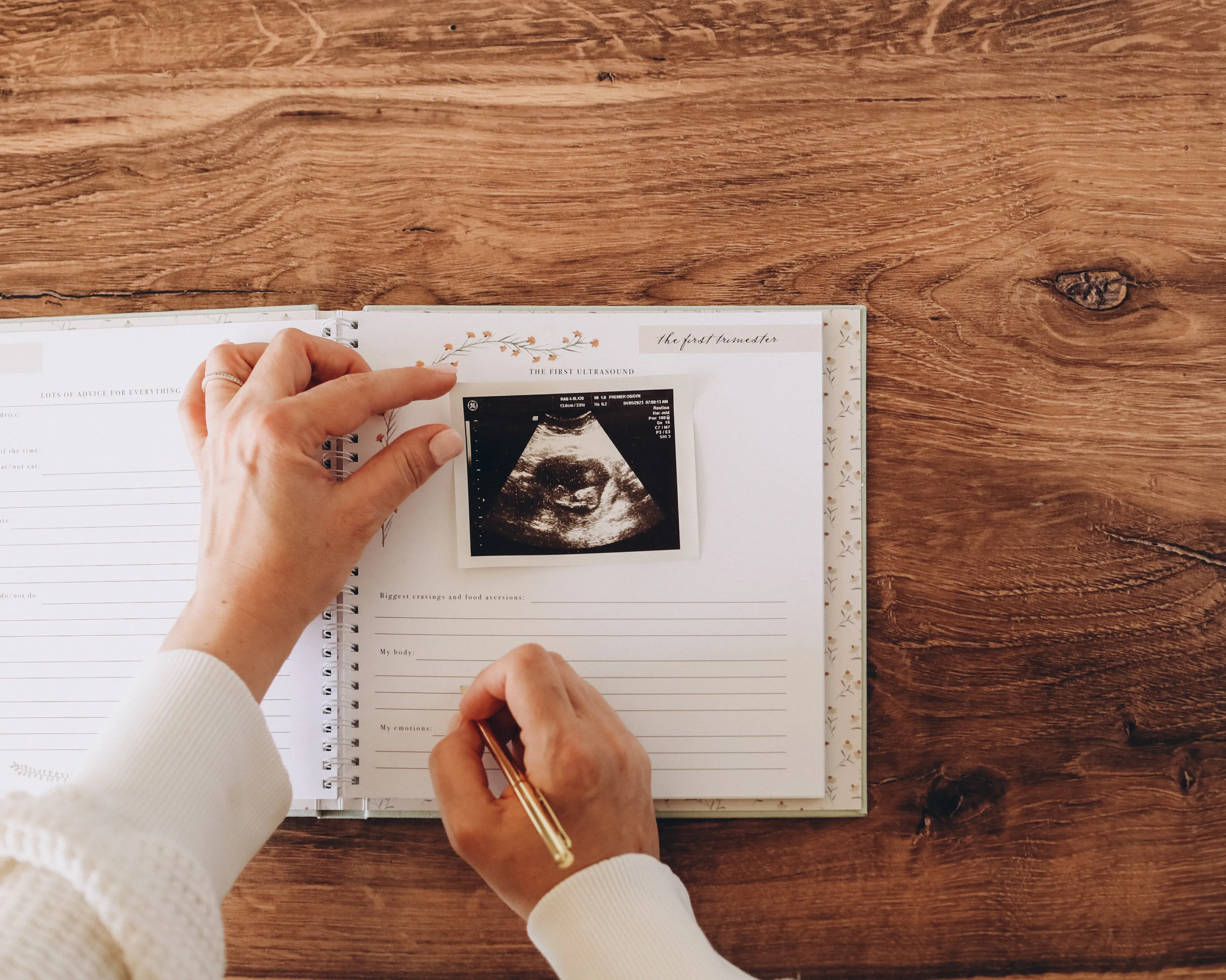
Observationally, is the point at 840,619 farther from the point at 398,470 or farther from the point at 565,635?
the point at 398,470

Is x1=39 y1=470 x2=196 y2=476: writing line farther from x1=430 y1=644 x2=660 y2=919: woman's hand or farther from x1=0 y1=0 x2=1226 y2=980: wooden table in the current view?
x1=430 y1=644 x2=660 y2=919: woman's hand

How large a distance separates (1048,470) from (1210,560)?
18 centimetres

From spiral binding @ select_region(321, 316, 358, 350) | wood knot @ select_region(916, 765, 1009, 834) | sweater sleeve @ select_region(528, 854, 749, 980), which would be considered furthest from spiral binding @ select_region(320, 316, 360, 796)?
wood knot @ select_region(916, 765, 1009, 834)

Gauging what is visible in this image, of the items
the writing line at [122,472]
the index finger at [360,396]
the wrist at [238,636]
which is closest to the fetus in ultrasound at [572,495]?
the index finger at [360,396]

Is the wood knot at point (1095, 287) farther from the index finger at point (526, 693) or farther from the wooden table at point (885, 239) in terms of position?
the index finger at point (526, 693)

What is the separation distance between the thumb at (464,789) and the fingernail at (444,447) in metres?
0.24

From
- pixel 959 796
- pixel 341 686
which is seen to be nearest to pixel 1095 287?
pixel 959 796

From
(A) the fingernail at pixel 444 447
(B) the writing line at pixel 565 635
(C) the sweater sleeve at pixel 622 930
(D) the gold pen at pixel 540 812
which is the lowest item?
(C) the sweater sleeve at pixel 622 930

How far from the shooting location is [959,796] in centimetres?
76

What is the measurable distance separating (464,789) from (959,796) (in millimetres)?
485

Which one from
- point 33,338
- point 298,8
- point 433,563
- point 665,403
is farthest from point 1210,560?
point 33,338

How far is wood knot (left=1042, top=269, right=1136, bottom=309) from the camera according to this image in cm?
78

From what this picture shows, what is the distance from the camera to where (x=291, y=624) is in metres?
0.68

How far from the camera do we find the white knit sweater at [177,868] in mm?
418
